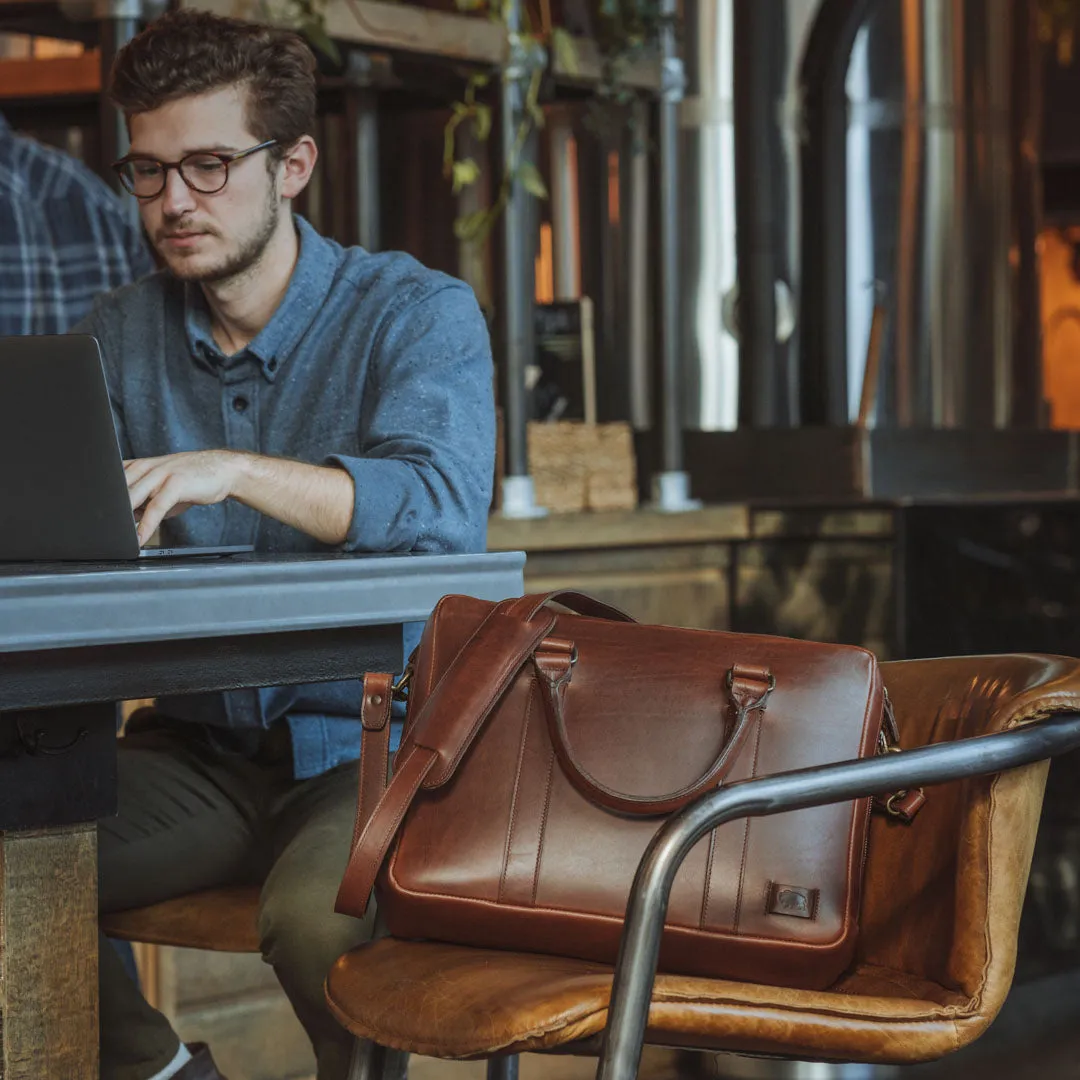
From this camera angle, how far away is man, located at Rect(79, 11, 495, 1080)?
1575 mm

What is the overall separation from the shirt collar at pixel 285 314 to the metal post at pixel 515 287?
127 centimetres

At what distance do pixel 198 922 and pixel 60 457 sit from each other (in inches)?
20.1

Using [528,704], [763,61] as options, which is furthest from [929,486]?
[528,704]

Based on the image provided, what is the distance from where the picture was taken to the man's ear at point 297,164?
189 centimetres

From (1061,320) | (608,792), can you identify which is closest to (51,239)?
(608,792)

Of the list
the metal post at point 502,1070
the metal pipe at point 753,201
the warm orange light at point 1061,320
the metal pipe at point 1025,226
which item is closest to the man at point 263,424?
the metal post at point 502,1070

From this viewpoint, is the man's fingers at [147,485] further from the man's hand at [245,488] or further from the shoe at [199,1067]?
the shoe at [199,1067]

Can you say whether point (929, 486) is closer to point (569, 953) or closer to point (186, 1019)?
point (186, 1019)

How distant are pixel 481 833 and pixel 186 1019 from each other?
4.18 ft

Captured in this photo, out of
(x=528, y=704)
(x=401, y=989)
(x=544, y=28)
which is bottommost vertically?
(x=401, y=989)

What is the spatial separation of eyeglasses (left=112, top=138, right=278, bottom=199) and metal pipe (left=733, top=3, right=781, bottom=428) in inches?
104

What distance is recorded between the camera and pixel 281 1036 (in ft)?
8.36

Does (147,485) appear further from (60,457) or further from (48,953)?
(48,953)

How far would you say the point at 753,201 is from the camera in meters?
4.32
